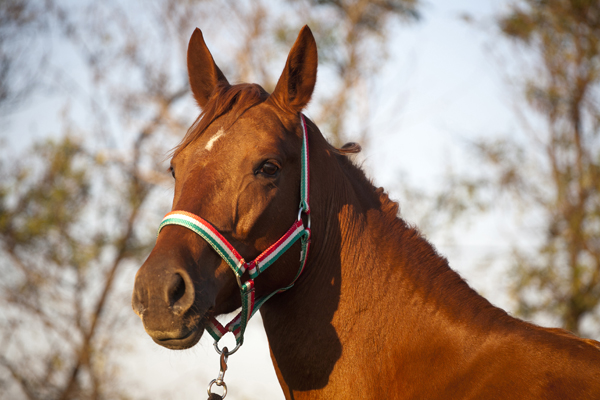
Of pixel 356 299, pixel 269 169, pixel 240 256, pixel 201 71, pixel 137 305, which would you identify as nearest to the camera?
pixel 137 305

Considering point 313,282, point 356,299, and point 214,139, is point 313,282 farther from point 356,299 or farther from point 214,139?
point 214,139

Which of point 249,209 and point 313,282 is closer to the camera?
point 249,209

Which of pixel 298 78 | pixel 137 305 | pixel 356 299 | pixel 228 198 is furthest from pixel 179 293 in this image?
pixel 298 78

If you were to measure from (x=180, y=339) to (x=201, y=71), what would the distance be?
172 cm

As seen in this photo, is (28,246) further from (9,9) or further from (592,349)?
(592,349)

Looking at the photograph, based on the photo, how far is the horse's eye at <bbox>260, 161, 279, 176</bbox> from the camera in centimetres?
247

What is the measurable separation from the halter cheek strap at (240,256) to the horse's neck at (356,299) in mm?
123

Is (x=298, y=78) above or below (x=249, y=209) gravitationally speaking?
above

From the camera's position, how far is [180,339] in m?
2.10

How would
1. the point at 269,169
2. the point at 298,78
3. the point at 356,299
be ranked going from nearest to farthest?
the point at 269,169
the point at 356,299
the point at 298,78

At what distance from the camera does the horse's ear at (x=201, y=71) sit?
9.82ft

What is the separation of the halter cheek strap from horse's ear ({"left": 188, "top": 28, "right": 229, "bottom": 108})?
79 cm

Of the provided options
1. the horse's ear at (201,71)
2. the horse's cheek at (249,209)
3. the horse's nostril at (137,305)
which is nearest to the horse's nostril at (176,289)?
the horse's nostril at (137,305)

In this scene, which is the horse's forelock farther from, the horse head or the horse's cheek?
the horse's cheek
